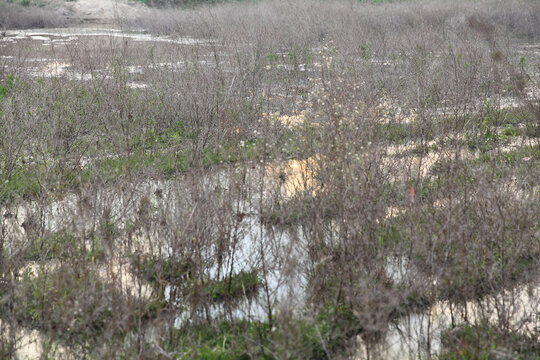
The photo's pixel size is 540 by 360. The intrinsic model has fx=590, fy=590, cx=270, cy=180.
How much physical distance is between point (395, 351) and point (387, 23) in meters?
15.7

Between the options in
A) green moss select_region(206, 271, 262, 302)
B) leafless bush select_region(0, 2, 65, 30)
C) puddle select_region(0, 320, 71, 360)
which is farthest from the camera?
leafless bush select_region(0, 2, 65, 30)

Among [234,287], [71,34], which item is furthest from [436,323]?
[71,34]

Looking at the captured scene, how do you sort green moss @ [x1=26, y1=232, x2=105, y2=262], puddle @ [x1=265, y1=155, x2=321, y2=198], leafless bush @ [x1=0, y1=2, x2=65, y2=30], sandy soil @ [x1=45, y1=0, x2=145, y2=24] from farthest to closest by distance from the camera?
sandy soil @ [x1=45, y1=0, x2=145, y2=24] → leafless bush @ [x1=0, y1=2, x2=65, y2=30] → puddle @ [x1=265, y1=155, x2=321, y2=198] → green moss @ [x1=26, y1=232, x2=105, y2=262]

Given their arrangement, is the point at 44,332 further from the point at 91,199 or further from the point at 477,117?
the point at 477,117

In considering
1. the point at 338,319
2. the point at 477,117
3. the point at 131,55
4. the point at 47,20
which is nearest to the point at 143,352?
the point at 338,319

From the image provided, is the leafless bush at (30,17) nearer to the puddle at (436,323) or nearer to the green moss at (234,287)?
the green moss at (234,287)

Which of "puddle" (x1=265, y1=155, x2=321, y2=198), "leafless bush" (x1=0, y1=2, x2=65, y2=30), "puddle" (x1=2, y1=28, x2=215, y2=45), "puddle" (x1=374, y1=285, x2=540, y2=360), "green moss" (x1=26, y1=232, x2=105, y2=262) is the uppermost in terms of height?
"leafless bush" (x1=0, y1=2, x2=65, y2=30)

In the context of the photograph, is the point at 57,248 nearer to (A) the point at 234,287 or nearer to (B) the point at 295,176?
(A) the point at 234,287

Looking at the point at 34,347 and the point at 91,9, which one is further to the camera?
the point at 91,9

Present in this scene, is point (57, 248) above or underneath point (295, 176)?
underneath

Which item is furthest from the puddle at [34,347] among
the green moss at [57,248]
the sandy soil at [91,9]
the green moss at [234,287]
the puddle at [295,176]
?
the sandy soil at [91,9]

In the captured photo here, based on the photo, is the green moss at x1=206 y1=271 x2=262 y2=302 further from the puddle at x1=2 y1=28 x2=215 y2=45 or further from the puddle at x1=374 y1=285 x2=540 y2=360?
the puddle at x1=2 y1=28 x2=215 y2=45

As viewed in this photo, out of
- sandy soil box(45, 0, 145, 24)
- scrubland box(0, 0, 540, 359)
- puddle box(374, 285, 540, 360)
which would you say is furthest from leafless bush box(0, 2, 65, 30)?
puddle box(374, 285, 540, 360)

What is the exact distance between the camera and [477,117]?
9.58m
